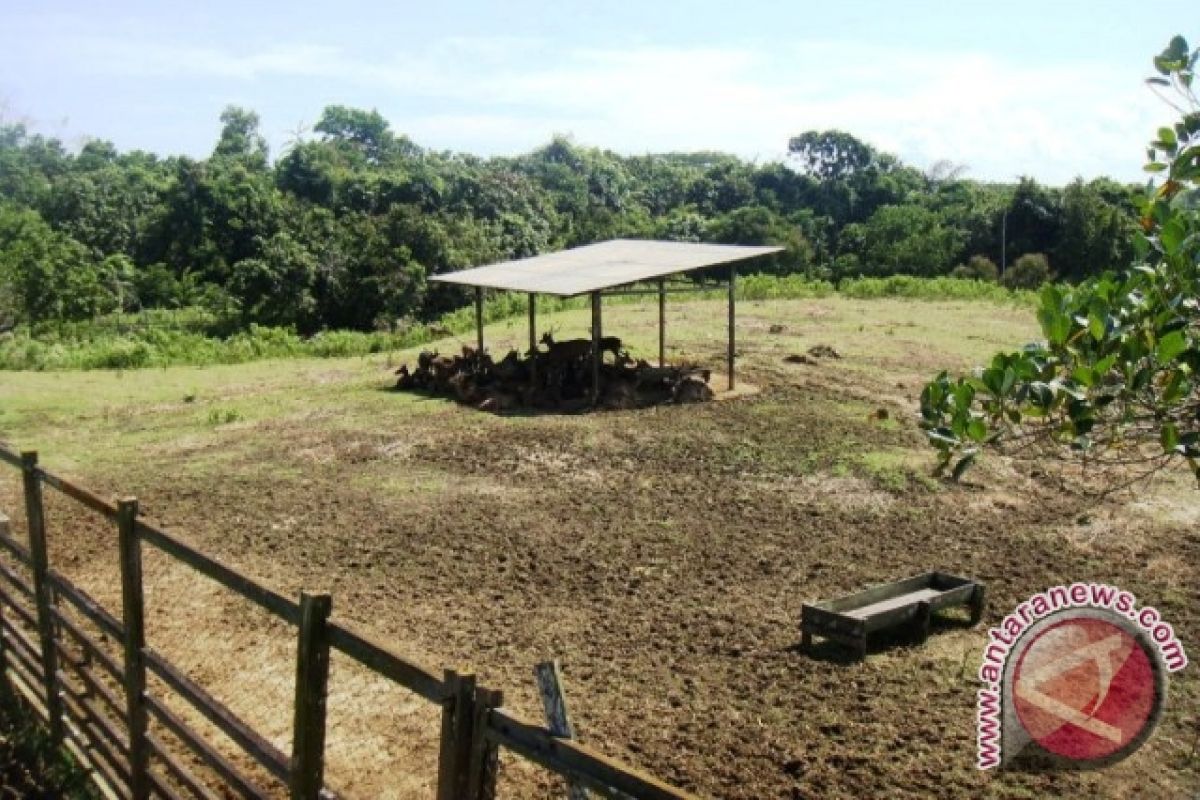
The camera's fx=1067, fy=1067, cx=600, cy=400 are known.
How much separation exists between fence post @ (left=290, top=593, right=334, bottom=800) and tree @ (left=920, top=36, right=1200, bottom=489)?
6.10 feet

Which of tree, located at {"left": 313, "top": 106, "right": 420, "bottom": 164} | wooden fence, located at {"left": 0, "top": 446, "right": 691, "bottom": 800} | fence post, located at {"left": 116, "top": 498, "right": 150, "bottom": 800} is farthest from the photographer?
tree, located at {"left": 313, "top": 106, "right": 420, "bottom": 164}

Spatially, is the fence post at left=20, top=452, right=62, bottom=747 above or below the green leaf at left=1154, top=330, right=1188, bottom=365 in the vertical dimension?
below

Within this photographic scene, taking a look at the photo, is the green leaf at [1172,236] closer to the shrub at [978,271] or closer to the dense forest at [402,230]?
the dense forest at [402,230]

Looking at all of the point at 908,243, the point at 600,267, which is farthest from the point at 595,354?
the point at 908,243

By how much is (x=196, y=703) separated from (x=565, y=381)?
11.8m

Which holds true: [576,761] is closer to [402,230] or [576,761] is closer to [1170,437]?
[1170,437]

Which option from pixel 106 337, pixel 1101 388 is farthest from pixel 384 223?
pixel 1101 388

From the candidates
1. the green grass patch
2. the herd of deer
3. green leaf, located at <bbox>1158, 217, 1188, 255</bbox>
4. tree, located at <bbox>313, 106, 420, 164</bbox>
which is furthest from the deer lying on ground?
tree, located at <bbox>313, 106, 420, 164</bbox>

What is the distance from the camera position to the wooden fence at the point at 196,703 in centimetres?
266

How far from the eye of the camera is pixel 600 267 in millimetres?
16812

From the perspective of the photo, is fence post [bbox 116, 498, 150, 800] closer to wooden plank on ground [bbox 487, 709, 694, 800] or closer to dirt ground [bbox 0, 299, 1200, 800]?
dirt ground [bbox 0, 299, 1200, 800]

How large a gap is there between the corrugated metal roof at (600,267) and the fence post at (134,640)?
1026 centimetres

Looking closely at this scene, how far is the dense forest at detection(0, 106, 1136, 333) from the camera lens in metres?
30.1

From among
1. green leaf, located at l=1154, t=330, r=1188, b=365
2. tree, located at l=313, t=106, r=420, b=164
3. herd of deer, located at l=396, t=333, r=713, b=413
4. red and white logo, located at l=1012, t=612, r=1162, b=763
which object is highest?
tree, located at l=313, t=106, r=420, b=164
